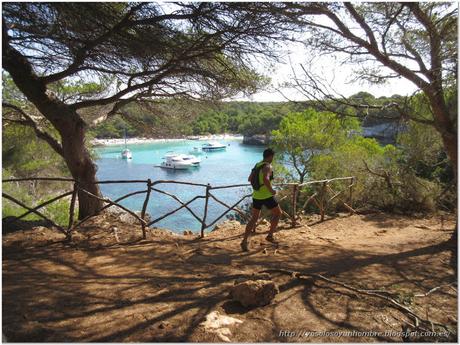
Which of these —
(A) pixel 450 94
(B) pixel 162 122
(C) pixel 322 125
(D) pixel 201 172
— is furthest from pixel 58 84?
(D) pixel 201 172

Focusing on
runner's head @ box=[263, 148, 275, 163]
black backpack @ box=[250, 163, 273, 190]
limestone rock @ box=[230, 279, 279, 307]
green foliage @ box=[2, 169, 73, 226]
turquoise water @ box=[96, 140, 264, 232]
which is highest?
runner's head @ box=[263, 148, 275, 163]

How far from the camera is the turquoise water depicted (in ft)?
85.7

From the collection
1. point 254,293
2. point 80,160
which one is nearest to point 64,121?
point 80,160

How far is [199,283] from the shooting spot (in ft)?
11.9

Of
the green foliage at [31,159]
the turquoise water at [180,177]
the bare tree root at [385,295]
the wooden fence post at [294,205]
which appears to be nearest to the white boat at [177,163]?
the turquoise water at [180,177]

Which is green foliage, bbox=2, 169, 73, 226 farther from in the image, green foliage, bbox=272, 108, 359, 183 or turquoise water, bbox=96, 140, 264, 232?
green foliage, bbox=272, 108, 359, 183

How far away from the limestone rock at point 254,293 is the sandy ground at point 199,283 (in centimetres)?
6

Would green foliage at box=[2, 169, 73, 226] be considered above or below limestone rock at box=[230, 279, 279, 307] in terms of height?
below

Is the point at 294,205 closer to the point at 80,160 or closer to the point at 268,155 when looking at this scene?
the point at 268,155

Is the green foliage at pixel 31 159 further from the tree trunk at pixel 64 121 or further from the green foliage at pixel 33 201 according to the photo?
the tree trunk at pixel 64 121

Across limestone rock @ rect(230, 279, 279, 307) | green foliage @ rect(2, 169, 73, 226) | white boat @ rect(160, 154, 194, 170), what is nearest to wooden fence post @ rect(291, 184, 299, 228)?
limestone rock @ rect(230, 279, 279, 307)

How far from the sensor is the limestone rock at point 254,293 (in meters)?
3.04

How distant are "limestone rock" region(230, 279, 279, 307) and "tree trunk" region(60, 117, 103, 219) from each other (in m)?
3.89

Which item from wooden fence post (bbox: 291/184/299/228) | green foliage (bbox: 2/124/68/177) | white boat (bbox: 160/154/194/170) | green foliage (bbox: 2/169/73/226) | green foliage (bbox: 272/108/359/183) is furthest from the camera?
white boat (bbox: 160/154/194/170)
